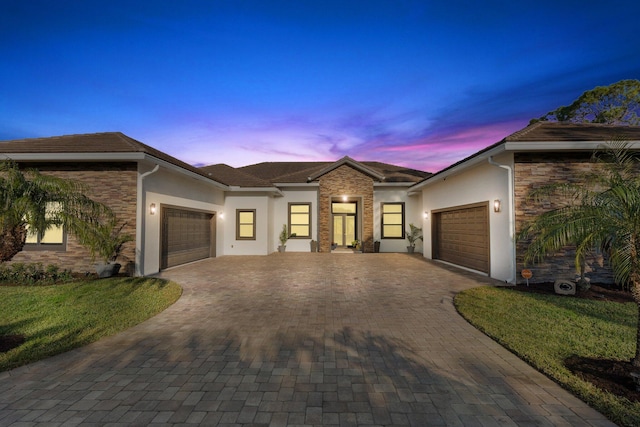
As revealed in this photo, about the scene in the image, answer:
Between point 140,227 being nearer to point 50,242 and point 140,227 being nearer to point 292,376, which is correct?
point 50,242

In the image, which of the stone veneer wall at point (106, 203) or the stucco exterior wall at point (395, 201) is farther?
the stucco exterior wall at point (395, 201)

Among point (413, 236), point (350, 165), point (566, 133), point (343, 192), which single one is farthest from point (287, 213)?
point (566, 133)

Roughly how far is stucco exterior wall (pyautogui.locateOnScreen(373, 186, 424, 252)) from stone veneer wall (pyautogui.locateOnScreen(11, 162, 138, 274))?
12038 mm

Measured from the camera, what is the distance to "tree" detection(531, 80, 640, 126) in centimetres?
1769

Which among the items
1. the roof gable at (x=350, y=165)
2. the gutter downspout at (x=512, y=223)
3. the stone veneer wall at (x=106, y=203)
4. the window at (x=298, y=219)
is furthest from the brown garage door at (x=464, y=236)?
the stone veneer wall at (x=106, y=203)

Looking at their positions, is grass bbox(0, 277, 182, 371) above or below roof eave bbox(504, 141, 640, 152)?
below

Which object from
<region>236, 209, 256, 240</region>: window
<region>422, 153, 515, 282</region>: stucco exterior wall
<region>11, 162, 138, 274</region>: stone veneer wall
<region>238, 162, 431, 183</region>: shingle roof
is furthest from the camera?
<region>238, 162, 431, 183</region>: shingle roof

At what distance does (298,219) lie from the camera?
1609 centimetres

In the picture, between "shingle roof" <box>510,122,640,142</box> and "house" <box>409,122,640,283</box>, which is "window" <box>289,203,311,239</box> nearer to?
"house" <box>409,122,640,283</box>

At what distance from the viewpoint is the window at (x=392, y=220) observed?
16.1 m

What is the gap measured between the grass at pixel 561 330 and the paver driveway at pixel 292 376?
0.19m

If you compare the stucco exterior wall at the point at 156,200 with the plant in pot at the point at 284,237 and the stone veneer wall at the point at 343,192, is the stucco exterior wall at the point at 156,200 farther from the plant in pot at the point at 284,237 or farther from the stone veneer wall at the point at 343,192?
the stone veneer wall at the point at 343,192

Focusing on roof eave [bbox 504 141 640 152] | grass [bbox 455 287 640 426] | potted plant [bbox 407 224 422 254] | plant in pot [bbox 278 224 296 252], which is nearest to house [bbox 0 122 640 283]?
roof eave [bbox 504 141 640 152]

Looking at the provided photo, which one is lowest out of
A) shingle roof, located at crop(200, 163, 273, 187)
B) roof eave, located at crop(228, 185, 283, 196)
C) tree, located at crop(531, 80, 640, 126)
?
roof eave, located at crop(228, 185, 283, 196)
